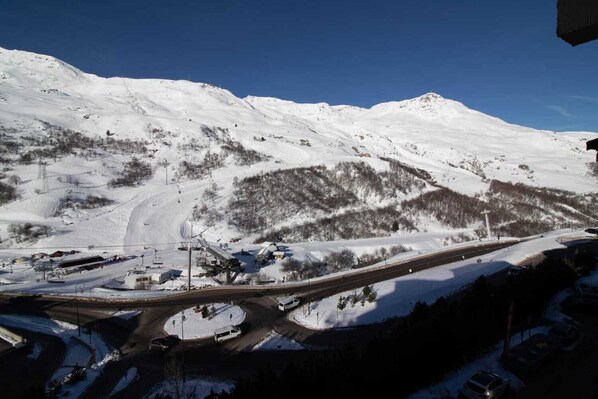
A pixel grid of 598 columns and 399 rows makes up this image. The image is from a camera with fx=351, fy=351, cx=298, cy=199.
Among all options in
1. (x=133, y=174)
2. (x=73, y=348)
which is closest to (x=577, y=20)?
(x=73, y=348)

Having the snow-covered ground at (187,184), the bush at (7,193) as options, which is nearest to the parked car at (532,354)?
the snow-covered ground at (187,184)

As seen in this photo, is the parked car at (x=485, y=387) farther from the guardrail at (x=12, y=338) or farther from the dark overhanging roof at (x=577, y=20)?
the guardrail at (x=12, y=338)

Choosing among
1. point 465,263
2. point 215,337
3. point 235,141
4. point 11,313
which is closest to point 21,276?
point 11,313

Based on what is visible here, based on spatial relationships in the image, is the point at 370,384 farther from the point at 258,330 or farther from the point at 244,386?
the point at 258,330

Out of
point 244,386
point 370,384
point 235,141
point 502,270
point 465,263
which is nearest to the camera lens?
point 244,386

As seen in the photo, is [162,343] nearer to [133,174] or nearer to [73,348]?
[73,348]

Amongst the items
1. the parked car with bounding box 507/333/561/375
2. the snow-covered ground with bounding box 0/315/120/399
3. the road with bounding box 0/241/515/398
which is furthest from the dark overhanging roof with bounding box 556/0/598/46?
the snow-covered ground with bounding box 0/315/120/399
